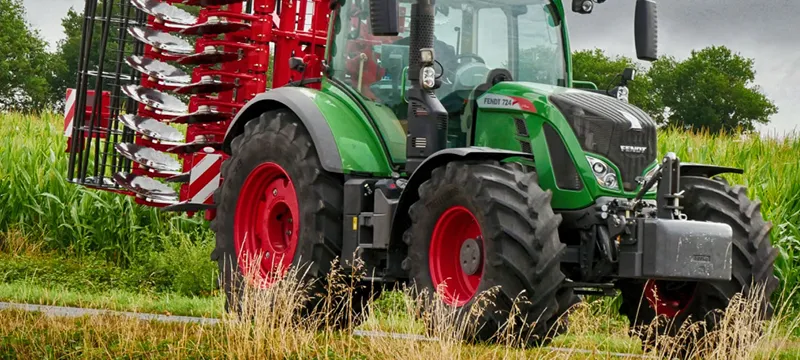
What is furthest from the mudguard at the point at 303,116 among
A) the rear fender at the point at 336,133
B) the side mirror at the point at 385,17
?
the side mirror at the point at 385,17

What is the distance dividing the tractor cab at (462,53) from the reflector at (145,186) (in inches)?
124

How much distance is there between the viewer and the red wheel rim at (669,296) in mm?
9148

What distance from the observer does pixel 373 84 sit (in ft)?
32.8

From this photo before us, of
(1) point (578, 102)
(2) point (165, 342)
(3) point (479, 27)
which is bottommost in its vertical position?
(2) point (165, 342)

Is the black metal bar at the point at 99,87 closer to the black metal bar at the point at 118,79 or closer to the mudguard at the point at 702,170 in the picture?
the black metal bar at the point at 118,79

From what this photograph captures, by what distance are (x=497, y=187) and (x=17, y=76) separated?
64.8m

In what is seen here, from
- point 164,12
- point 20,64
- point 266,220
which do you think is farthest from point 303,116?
point 20,64

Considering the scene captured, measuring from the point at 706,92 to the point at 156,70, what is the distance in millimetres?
62803

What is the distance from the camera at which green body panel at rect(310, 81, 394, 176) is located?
31.5ft

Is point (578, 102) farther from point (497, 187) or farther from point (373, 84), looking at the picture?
point (373, 84)

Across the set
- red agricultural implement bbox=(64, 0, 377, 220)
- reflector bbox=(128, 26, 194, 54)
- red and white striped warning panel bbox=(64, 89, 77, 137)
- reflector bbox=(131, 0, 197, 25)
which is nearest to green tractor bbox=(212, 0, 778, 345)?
red agricultural implement bbox=(64, 0, 377, 220)

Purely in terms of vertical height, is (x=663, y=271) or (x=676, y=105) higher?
(x=676, y=105)

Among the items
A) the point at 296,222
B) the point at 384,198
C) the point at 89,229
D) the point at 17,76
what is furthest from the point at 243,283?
the point at 17,76

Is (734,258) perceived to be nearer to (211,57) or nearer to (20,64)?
(211,57)
